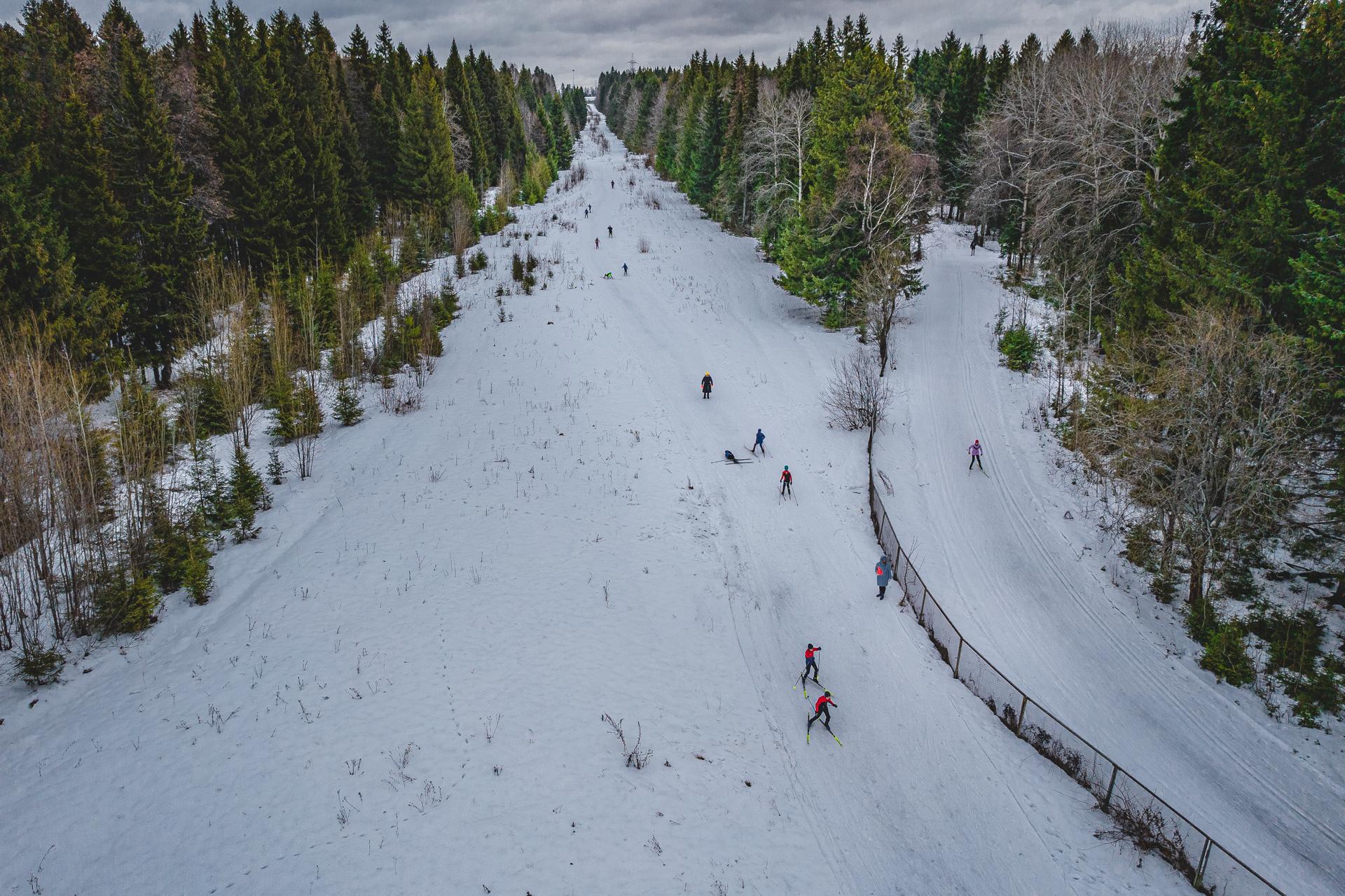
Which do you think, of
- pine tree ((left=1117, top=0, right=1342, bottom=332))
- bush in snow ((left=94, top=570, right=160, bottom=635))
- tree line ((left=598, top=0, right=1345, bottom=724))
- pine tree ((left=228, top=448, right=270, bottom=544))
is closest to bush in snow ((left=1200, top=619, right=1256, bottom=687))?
tree line ((left=598, top=0, right=1345, bottom=724))

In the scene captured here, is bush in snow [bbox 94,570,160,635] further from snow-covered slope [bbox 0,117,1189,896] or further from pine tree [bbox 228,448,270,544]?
pine tree [bbox 228,448,270,544]

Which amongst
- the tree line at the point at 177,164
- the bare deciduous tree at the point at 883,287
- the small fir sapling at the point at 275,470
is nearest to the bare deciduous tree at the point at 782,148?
the bare deciduous tree at the point at 883,287

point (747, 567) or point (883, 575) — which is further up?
point (883, 575)

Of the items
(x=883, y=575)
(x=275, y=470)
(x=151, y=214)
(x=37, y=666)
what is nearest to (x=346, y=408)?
(x=275, y=470)

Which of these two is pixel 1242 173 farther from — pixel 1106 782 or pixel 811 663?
pixel 811 663

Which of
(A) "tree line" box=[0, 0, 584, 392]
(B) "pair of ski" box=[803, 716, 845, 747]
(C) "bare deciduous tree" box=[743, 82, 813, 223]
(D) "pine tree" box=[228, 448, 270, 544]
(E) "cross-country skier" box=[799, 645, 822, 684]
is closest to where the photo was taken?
(B) "pair of ski" box=[803, 716, 845, 747]

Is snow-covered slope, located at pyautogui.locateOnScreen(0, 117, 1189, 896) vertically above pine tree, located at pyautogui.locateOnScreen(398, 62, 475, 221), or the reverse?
pine tree, located at pyautogui.locateOnScreen(398, 62, 475, 221)

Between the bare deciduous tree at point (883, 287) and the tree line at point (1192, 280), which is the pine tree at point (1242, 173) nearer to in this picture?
the tree line at point (1192, 280)
